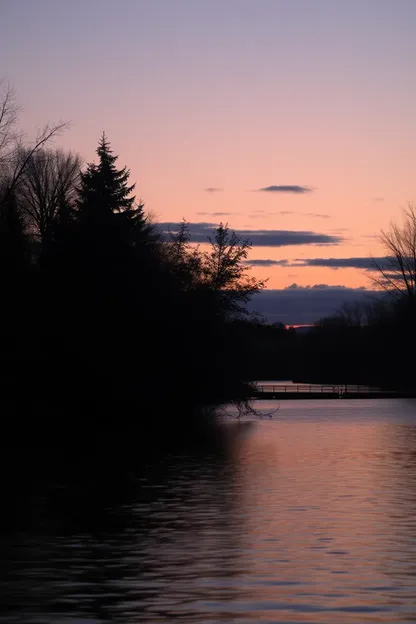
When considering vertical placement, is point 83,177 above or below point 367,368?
above

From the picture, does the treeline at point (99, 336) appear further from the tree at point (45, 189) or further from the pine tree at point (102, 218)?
the tree at point (45, 189)

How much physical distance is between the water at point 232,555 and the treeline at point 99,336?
18.9 metres

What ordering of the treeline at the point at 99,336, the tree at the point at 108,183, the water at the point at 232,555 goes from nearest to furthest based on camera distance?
the water at the point at 232,555
the treeline at the point at 99,336
the tree at the point at 108,183

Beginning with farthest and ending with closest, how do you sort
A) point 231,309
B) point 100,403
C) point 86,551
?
point 231,309 < point 100,403 < point 86,551

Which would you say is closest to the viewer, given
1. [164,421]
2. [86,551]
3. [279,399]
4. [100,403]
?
[86,551]

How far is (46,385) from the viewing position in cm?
4766

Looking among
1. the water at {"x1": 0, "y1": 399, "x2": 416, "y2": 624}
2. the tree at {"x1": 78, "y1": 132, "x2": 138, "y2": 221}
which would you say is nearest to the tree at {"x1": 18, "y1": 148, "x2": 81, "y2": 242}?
the tree at {"x1": 78, "y1": 132, "x2": 138, "y2": 221}

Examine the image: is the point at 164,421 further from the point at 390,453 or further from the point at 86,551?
the point at 86,551

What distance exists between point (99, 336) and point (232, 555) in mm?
33002

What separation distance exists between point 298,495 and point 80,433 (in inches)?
931

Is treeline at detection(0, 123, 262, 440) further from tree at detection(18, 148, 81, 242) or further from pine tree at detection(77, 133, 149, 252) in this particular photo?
tree at detection(18, 148, 81, 242)

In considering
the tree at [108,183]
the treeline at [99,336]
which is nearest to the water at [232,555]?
the treeline at [99,336]

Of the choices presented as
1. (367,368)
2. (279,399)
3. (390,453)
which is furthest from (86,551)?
(367,368)

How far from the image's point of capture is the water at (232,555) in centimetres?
1184
